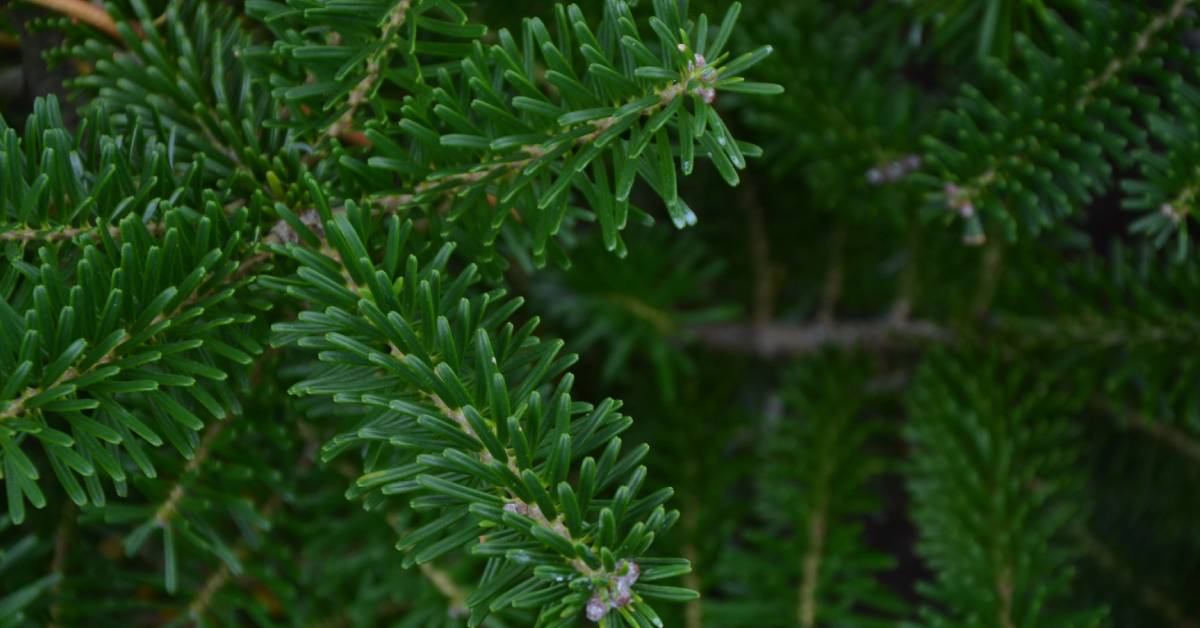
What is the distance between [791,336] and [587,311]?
224 millimetres

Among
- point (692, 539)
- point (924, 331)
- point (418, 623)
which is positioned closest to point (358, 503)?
point (418, 623)

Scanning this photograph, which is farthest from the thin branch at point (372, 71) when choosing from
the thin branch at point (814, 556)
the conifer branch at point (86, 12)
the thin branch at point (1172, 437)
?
the thin branch at point (1172, 437)

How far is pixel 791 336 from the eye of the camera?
83 cm

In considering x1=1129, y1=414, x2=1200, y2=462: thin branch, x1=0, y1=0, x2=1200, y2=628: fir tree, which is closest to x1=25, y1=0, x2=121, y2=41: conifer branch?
x1=0, y1=0, x2=1200, y2=628: fir tree

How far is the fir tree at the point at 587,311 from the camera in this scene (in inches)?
14.4

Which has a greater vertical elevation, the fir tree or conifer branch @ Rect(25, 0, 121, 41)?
conifer branch @ Rect(25, 0, 121, 41)

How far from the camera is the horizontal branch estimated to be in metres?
0.81

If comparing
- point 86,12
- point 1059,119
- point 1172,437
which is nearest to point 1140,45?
point 1059,119

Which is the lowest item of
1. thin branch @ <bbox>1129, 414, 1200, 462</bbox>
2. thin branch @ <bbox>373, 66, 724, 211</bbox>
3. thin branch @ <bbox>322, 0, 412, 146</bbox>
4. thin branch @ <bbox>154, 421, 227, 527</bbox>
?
thin branch @ <bbox>154, 421, 227, 527</bbox>

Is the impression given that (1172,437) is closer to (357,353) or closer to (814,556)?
(814,556)

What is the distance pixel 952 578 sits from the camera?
0.59m

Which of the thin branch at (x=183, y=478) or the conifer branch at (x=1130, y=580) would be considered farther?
the conifer branch at (x=1130, y=580)

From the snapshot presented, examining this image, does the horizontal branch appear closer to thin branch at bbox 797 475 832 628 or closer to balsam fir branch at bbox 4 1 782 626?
thin branch at bbox 797 475 832 628

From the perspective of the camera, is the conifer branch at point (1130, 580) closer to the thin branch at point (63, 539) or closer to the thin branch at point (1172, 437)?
the thin branch at point (1172, 437)
